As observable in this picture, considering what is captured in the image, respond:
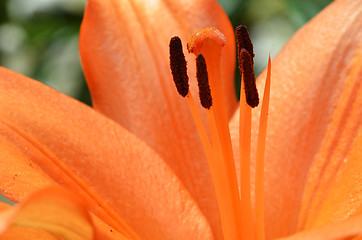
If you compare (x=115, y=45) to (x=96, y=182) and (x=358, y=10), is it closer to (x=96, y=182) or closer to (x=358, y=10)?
(x=96, y=182)

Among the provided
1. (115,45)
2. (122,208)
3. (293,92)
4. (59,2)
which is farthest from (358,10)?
(59,2)

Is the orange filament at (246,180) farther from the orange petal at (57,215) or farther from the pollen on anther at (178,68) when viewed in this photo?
the orange petal at (57,215)

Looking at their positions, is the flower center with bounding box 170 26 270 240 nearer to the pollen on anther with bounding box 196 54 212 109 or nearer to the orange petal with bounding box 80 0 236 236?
the pollen on anther with bounding box 196 54 212 109

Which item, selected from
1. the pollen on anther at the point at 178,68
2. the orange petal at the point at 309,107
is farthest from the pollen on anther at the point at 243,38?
the orange petal at the point at 309,107

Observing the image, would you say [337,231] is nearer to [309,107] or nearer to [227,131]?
[227,131]

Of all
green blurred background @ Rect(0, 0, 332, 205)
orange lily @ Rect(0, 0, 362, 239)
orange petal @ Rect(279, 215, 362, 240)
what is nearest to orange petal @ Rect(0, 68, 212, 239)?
orange lily @ Rect(0, 0, 362, 239)

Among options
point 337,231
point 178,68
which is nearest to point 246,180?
point 178,68

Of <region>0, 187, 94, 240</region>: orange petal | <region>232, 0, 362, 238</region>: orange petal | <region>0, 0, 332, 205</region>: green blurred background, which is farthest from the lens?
<region>0, 0, 332, 205</region>: green blurred background
